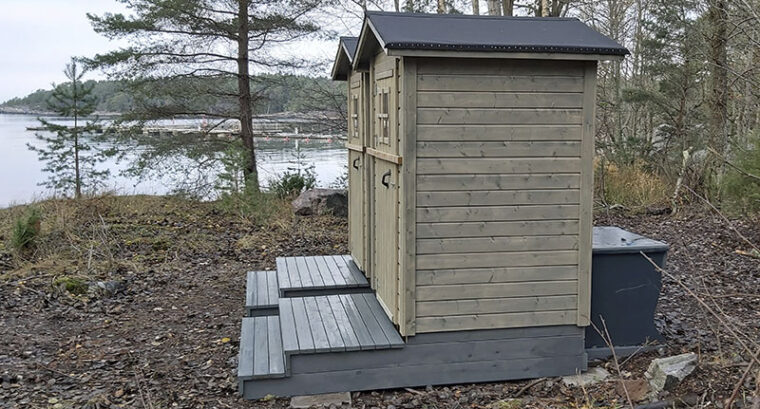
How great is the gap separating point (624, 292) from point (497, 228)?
1.11 meters

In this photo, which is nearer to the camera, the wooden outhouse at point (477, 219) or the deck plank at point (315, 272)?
→ the wooden outhouse at point (477, 219)

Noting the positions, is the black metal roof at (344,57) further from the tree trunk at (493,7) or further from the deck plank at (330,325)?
the tree trunk at (493,7)

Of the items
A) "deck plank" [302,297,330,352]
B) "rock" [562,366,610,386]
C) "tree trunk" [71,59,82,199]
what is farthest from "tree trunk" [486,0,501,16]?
"tree trunk" [71,59,82,199]

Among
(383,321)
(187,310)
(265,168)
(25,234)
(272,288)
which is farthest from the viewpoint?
(265,168)

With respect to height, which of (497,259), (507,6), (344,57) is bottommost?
(497,259)

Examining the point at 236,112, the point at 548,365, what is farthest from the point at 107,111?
the point at 548,365

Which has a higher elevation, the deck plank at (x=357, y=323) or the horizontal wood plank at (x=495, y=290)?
the horizontal wood plank at (x=495, y=290)

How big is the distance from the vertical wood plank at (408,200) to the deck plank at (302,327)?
581 millimetres

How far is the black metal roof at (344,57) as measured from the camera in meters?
5.63

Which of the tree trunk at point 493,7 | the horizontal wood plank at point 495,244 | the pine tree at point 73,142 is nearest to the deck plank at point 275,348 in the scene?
the horizontal wood plank at point 495,244

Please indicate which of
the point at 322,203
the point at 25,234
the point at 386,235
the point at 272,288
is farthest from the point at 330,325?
the point at 322,203

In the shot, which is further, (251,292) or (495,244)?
(251,292)

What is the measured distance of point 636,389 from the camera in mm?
3820

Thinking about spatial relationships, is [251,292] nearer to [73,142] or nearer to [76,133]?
[76,133]
